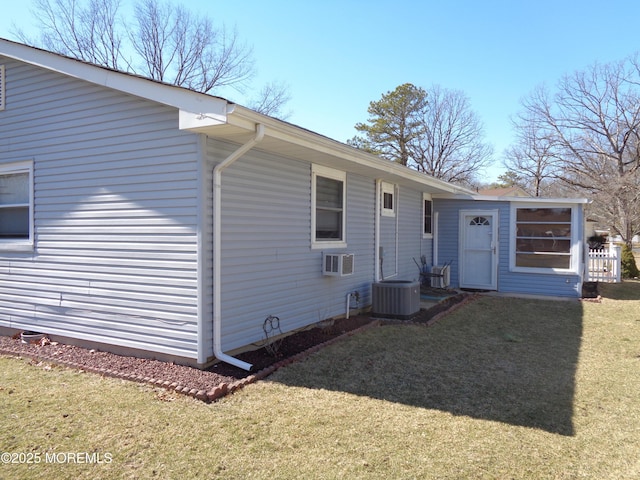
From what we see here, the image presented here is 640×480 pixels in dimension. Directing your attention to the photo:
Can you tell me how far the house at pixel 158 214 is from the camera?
4.48 meters

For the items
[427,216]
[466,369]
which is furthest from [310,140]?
[427,216]

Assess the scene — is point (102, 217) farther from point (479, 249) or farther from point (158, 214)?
point (479, 249)

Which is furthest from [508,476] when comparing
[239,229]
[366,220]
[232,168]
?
[366,220]

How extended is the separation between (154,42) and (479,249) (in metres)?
17.8

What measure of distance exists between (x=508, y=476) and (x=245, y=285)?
3140 millimetres

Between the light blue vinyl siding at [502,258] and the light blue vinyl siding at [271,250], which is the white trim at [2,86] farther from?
the light blue vinyl siding at [502,258]

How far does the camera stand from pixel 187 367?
4516mm

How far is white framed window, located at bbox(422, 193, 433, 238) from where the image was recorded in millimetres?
10836

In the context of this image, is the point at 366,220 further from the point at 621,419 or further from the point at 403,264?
the point at 621,419

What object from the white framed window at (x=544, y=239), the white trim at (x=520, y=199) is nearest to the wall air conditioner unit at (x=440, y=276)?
the white framed window at (x=544, y=239)

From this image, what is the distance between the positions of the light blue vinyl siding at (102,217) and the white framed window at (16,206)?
120 mm

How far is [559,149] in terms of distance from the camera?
2108 cm

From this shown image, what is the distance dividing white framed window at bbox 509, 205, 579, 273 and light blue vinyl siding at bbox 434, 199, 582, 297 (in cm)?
14

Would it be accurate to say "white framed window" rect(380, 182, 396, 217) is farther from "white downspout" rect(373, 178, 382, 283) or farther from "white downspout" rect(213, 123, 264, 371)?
"white downspout" rect(213, 123, 264, 371)
